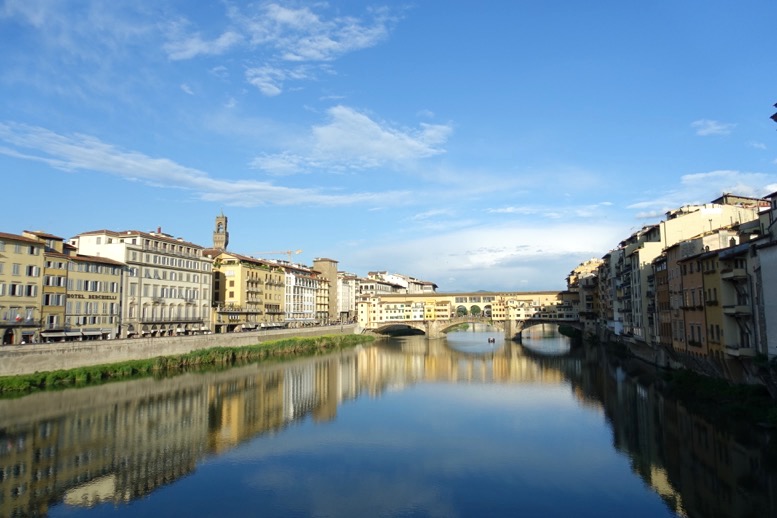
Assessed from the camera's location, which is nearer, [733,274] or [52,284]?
[733,274]

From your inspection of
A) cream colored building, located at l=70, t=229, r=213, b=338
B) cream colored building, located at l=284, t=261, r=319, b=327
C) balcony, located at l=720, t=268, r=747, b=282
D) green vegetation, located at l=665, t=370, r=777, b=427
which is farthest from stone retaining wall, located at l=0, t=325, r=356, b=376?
balcony, located at l=720, t=268, r=747, b=282

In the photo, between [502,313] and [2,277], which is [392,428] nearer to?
[2,277]

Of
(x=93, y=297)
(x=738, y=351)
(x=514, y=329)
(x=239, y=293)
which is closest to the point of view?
(x=738, y=351)

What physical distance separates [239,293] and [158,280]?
14764 mm

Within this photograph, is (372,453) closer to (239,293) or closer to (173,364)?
(173,364)

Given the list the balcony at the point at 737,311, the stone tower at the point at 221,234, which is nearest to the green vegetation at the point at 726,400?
the balcony at the point at 737,311

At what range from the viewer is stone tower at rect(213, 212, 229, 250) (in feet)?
339

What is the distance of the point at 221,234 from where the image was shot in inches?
4077

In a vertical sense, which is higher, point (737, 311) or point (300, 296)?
point (300, 296)

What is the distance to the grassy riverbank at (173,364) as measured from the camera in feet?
112

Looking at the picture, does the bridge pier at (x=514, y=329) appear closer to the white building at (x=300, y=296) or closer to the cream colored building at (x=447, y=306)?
the cream colored building at (x=447, y=306)

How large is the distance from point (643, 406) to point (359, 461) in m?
16.6

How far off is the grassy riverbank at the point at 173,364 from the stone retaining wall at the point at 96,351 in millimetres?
863

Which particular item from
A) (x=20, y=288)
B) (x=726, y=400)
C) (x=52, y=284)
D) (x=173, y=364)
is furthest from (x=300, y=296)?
(x=726, y=400)
